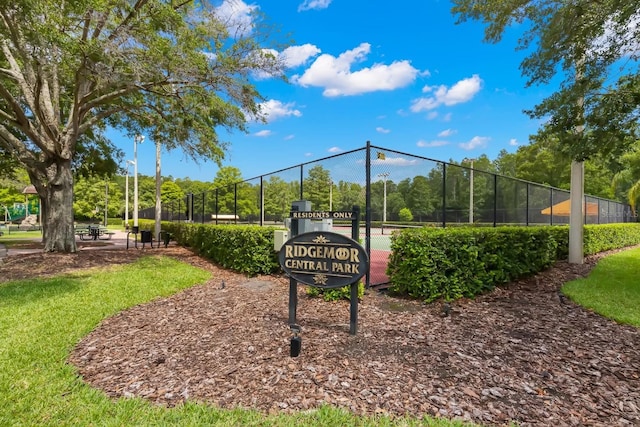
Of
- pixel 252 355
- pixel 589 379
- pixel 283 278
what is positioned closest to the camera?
pixel 589 379

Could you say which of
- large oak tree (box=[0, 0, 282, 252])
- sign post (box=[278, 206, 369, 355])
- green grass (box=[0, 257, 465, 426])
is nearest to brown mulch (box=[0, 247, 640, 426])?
green grass (box=[0, 257, 465, 426])

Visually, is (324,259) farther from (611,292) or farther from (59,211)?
(59,211)

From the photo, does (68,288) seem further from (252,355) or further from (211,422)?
(211,422)

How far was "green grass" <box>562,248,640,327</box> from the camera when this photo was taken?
15.2 ft

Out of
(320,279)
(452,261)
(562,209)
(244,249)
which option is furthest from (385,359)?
(562,209)

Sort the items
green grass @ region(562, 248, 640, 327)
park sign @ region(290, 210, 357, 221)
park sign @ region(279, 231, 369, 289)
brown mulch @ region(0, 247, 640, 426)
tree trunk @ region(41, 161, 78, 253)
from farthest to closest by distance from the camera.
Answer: tree trunk @ region(41, 161, 78, 253) → green grass @ region(562, 248, 640, 327) → park sign @ region(290, 210, 357, 221) → park sign @ region(279, 231, 369, 289) → brown mulch @ region(0, 247, 640, 426)

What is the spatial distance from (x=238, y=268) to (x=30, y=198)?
50.6 m

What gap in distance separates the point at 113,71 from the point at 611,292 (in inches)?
405

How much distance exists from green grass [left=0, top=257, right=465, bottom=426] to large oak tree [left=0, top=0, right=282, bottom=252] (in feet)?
14.5

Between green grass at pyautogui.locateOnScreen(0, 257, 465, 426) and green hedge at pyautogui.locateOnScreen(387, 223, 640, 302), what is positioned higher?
green hedge at pyautogui.locateOnScreen(387, 223, 640, 302)

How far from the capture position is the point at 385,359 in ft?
10.3

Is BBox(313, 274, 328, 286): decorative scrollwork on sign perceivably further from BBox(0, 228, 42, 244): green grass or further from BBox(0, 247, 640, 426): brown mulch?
BBox(0, 228, 42, 244): green grass

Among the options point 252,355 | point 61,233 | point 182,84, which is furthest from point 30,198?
point 252,355

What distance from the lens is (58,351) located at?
3.43m
